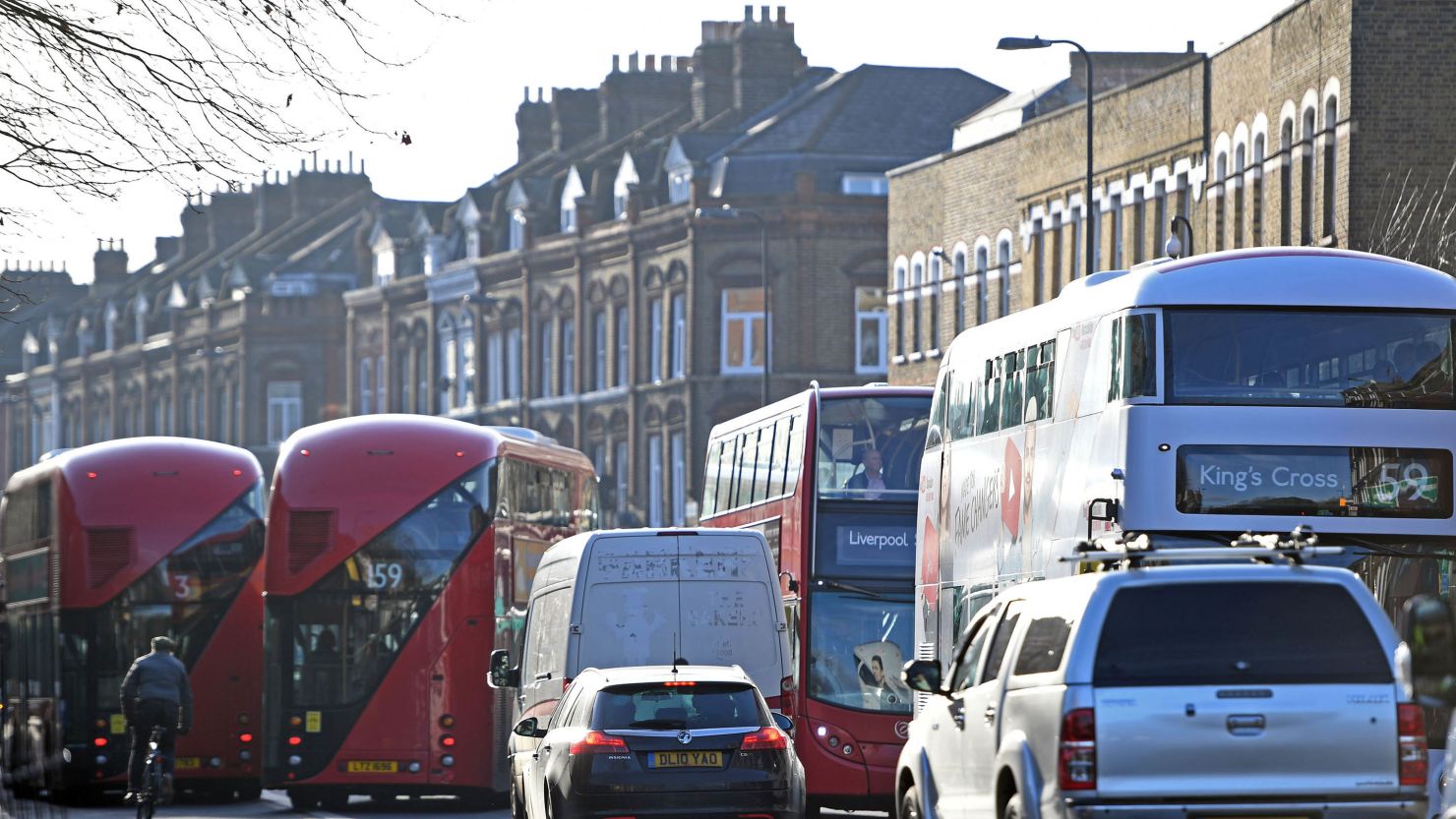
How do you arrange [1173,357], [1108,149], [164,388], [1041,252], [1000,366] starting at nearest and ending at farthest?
[1173,357] < [1000,366] < [1108,149] < [1041,252] < [164,388]

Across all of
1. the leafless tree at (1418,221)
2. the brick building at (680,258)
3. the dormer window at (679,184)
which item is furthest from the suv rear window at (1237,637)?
the dormer window at (679,184)

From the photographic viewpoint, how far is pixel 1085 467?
18219mm

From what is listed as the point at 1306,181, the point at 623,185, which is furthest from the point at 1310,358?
the point at 623,185

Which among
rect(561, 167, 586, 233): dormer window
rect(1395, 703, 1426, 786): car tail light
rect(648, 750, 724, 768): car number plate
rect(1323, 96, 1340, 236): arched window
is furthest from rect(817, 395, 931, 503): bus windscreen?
rect(561, 167, 586, 233): dormer window

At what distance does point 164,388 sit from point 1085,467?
314 feet

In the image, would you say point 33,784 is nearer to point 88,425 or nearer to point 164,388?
point 164,388

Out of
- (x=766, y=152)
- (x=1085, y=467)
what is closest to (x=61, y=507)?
(x=1085, y=467)

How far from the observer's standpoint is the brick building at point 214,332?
101 m

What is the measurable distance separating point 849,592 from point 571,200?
55.1 metres

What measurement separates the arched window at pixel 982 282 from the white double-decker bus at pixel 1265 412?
34760 mm

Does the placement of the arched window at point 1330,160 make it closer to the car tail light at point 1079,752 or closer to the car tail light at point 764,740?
the car tail light at point 764,740

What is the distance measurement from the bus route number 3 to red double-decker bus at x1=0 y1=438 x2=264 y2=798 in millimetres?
3048

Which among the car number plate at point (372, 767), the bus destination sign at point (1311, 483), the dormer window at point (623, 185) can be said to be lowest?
the car number plate at point (372, 767)

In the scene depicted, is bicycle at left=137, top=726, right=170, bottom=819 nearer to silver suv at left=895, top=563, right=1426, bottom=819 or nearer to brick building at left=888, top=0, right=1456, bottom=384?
silver suv at left=895, top=563, right=1426, bottom=819
